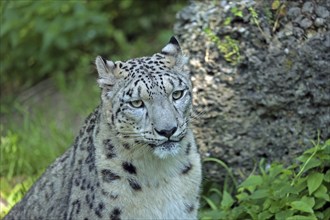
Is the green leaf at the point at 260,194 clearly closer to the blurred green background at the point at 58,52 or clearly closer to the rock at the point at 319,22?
the rock at the point at 319,22

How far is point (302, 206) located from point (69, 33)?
19.4ft

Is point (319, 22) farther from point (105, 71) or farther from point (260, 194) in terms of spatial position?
point (105, 71)

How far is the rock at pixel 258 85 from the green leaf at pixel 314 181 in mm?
693

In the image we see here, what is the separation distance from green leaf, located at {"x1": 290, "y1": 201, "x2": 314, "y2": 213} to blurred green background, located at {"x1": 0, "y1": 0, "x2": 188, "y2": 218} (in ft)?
11.2

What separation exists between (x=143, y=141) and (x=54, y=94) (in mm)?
5682

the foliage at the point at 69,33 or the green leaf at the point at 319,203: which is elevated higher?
the foliage at the point at 69,33

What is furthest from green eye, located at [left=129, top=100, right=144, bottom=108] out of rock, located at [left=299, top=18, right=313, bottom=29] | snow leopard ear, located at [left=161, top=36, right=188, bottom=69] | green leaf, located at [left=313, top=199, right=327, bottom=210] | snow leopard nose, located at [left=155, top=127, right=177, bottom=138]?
rock, located at [left=299, top=18, right=313, bottom=29]

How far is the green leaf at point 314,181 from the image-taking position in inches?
228

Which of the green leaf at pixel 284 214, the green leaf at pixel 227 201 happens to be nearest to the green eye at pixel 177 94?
the green leaf at pixel 284 214

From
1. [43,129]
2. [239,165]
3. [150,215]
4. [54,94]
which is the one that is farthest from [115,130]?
[54,94]

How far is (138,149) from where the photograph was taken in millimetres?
5332

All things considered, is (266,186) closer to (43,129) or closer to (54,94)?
(43,129)

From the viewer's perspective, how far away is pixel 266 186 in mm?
6277

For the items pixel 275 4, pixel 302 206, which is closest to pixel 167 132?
pixel 302 206
